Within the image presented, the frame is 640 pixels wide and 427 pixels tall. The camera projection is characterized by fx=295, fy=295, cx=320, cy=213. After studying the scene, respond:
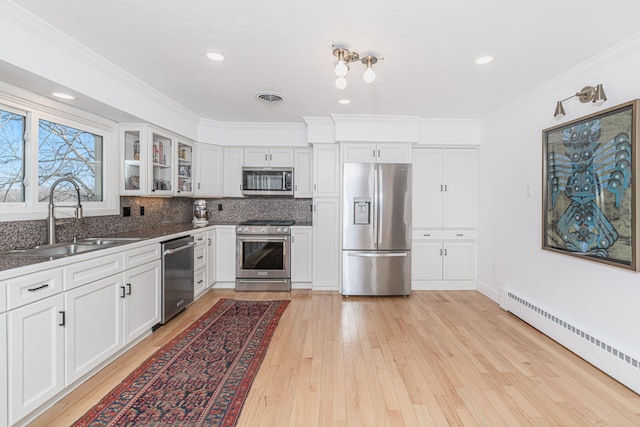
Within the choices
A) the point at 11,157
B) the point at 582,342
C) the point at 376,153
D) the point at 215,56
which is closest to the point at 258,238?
the point at 376,153

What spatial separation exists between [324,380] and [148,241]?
1931 mm

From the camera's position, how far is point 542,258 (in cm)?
293

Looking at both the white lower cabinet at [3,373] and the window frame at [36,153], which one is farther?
the window frame at [36,153]

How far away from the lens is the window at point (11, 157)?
2.09 meters

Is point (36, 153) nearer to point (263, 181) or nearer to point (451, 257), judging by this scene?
point (263, 181)

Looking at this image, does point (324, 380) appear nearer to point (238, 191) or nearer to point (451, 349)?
point (451, 349)

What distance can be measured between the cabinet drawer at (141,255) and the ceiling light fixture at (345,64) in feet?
6.99

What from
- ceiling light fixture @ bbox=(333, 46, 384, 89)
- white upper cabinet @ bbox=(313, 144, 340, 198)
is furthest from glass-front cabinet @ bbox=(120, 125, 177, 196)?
ceiling light fixture @ bbox=(333, 46, 384, 89)

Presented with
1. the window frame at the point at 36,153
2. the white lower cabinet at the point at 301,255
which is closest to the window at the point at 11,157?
the window frame at the point at 36,153

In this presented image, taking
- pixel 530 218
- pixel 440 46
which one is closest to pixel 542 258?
pixel 530 218

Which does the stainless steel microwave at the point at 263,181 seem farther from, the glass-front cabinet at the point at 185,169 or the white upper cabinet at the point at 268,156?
the glass-front cabinet at the point at 185,169

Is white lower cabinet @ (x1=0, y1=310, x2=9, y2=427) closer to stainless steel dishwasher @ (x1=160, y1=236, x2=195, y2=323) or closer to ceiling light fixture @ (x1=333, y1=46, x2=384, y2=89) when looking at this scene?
stainless steel dishwasher @ (x1=160, y1=236, x2=195, y2=323)

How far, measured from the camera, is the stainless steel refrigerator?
3.92 metres

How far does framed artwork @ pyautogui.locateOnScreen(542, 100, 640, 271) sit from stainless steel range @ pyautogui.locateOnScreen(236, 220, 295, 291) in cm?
298
